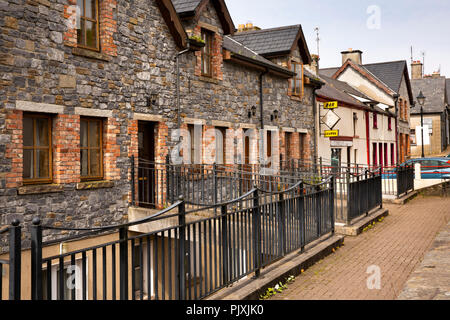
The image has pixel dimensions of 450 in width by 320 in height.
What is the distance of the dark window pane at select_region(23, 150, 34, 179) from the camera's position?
8109 mm

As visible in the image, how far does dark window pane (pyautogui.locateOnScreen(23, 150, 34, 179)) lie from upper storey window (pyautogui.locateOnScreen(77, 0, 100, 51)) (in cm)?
258

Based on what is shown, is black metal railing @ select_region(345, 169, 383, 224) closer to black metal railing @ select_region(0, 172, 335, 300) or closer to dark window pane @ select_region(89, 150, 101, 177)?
black metal railing @ select_region(0, 172, 335, 300)

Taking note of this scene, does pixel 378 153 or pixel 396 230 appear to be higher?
pixel 378 153

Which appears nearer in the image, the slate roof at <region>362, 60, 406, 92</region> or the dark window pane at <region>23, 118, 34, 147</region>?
the dark window pane at <region>23, 118, 34, 147</region>

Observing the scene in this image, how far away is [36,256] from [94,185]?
6.11m

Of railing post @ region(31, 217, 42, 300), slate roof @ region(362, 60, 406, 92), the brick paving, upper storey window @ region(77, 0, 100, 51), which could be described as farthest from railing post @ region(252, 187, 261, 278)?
slate roof @ region(362, 60, 406, 92)

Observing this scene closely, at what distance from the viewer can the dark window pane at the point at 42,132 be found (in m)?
8.45

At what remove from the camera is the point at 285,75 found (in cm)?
1720

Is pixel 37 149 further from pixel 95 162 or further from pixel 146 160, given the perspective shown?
pixel 146 160

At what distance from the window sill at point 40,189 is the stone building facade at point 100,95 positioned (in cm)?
2

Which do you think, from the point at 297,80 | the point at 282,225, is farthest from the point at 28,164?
the point at 297,80

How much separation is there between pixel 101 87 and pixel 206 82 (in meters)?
4.15

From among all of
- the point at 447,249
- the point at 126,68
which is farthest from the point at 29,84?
the point at 447,249

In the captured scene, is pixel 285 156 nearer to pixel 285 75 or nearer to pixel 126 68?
pixel 285 75
